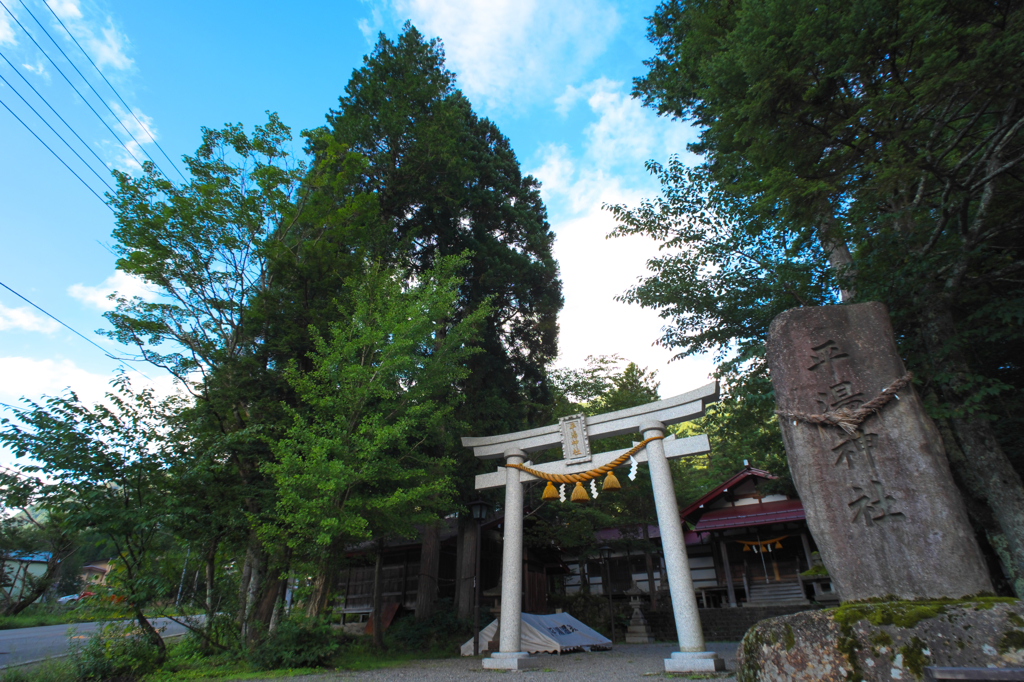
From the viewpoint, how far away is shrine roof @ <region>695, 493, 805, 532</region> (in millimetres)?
13516

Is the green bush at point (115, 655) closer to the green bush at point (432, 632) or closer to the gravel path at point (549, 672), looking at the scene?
the gravel path at point (549, 672)

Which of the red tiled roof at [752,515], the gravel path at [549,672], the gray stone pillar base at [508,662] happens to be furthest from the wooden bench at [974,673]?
the red tiled roof at [752,515]

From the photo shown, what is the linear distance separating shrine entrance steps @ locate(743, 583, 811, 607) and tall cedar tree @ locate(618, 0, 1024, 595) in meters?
8.11

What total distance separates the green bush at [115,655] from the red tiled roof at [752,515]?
1359 centimetres

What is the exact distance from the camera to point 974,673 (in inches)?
87.1

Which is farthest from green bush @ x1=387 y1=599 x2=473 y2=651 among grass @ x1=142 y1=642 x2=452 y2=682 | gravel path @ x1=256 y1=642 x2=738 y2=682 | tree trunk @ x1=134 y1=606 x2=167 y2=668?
tree trunk @ x1=134 y1=606 x2=167 y2=668

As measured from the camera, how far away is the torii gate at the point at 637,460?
6.40 meters

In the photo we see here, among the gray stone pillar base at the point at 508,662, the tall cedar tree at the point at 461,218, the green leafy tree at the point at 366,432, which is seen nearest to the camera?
the green leafy tree at the point at 366,432

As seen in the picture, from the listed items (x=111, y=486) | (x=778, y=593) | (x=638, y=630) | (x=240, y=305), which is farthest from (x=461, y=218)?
(x=778, y=593)

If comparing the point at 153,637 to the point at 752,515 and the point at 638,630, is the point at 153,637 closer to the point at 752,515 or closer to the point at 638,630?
the point at 638,630

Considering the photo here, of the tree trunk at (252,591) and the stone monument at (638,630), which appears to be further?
the stone monument at (638,630)

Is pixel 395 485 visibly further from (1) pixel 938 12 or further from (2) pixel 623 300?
(1) pixel 938 12

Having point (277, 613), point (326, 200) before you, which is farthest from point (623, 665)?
point (326, 200)

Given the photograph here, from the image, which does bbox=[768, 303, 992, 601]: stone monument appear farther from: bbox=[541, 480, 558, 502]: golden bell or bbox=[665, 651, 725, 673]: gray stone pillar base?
bbox=[541, 480, 558, 502]: golden bell
